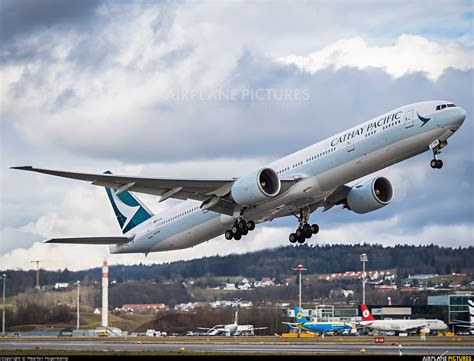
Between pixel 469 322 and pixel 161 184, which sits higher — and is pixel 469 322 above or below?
below

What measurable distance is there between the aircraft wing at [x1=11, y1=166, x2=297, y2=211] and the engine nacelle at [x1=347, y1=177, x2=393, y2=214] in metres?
6.06

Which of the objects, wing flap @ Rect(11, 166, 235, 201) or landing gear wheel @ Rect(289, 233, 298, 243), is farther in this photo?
landing gear wheel @ Rect(289, 233, 298, 243)

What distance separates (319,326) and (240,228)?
3103 cm

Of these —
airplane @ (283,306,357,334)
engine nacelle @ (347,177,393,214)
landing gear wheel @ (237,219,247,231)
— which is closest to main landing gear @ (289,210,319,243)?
engine nacelle @ (347,177,393,214)

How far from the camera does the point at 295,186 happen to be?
4591 centimetres

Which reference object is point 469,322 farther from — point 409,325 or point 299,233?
point 299,233

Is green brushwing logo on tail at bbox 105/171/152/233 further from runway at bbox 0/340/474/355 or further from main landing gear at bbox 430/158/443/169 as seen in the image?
main landing gear at bbox 430/158/443/169

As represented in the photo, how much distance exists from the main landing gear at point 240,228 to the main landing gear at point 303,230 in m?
3.30

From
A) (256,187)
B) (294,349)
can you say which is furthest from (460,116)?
(294,349)

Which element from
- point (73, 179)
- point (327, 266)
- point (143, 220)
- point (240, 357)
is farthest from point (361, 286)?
point (240, 357)

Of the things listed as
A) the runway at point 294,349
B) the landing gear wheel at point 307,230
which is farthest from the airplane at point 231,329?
the landing gear wheel at point 307,230

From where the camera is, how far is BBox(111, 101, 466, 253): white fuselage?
137 feet

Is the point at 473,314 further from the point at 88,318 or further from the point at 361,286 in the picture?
the point at 88,318

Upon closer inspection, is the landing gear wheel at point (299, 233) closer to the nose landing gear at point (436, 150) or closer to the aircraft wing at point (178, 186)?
the aircraft wing at point (178, 186)
